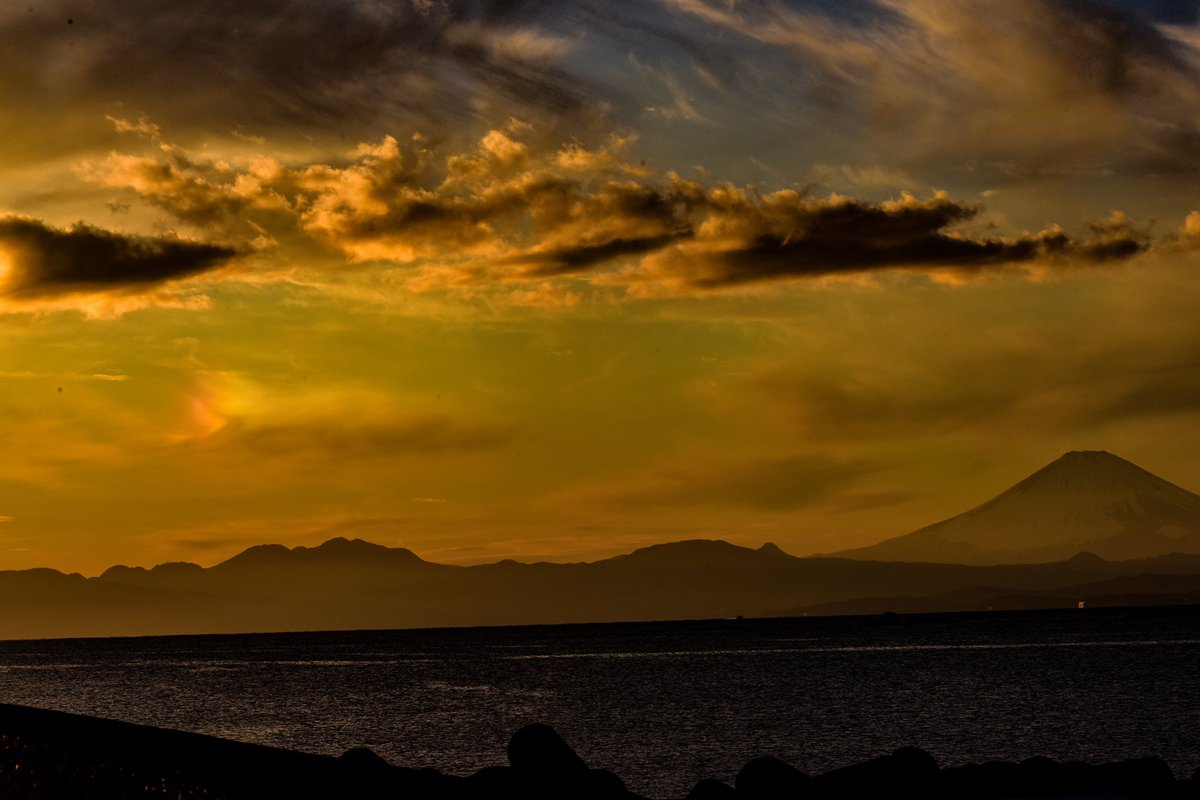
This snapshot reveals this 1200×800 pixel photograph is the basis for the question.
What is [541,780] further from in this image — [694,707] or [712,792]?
[694,707]

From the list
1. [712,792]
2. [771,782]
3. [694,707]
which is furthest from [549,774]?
[694,707]

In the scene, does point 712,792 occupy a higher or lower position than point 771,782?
lower

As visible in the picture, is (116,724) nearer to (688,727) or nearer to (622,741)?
(622,741)

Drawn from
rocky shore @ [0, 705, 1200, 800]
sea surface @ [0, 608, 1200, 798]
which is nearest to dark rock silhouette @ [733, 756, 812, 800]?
rocky shore @ [0, 705, 1200, 800]

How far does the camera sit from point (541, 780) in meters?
19.4

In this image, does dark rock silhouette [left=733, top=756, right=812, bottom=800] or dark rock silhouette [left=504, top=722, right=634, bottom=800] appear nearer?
dark rock silhouette [left=733, top=756, right=812, bottom=800]

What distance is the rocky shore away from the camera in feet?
63.2

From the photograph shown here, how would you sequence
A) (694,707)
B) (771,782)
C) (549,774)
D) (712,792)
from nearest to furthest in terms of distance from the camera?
(771,782), (549,774), (712,792), (694,707)

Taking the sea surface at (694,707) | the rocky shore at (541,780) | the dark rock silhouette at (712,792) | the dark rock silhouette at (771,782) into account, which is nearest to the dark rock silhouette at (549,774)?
the rocky shore at (541,780)

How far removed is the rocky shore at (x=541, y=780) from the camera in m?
19.2

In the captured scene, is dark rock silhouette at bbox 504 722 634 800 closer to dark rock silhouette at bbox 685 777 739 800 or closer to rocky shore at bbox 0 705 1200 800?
rocky shore at bbox 0 705 1200 800

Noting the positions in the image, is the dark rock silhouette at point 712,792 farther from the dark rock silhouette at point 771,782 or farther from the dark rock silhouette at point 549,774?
the dark rock silhouette at point 549,774

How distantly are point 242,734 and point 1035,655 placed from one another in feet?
311

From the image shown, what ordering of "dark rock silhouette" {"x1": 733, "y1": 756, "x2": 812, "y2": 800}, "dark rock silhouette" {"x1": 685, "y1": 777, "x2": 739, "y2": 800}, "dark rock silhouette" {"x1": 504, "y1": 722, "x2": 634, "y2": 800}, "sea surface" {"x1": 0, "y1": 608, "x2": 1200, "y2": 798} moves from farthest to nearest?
"sea surface" {"x1": 0, "y1": 608, "x2": 1200, "y2": 798}
"dark rock silhouette" {"x1": 685, "y1": 777, "x2": 739, "y2": 800}
"dark rock silhouette" {"x1": 504, "y1": 722, "x2": 634, "y2": 800}
"dark rock silhouette" {"x1": 733, "y1": 756, "x2": 812, "y2": 800}
